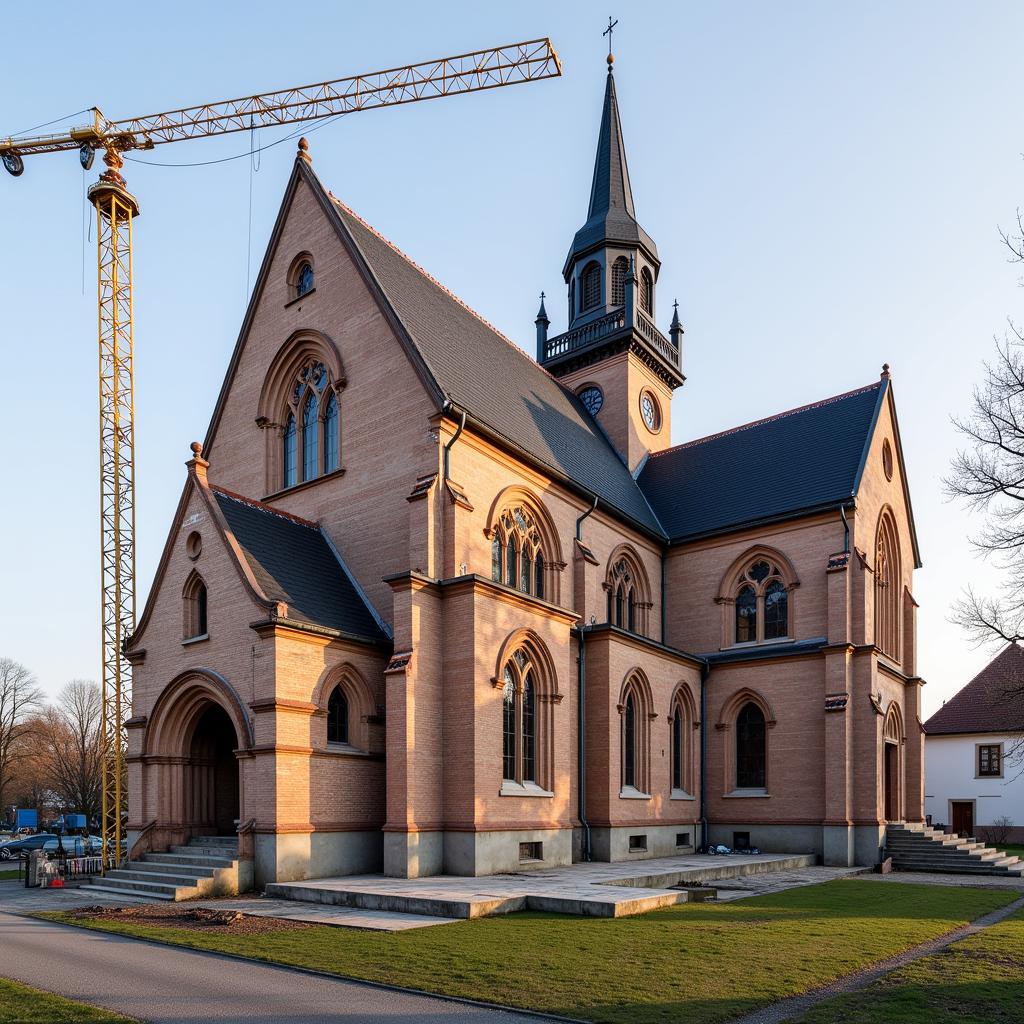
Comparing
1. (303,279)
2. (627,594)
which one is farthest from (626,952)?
(303,279)

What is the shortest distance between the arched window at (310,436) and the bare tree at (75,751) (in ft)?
140

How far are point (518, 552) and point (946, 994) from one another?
16.6 m

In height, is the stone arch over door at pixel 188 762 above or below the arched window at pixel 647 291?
below

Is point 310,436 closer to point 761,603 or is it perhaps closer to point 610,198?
point 761,603

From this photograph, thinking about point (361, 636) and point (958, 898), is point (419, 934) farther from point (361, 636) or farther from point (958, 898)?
point (958, 898)

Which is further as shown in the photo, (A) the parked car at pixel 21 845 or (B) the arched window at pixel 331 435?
(A) the parked car at pixel 21 845

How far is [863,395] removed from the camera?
33.4m

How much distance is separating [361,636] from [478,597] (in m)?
2.84

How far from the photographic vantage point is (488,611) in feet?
70.8

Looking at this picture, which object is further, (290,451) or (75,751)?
(75,751)

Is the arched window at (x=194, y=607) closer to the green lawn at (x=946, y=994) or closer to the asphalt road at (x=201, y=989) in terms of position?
the asphalt road at (x=201, y=989)

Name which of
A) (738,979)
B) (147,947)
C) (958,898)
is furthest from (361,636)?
(958,898)

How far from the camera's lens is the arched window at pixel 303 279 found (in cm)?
2733

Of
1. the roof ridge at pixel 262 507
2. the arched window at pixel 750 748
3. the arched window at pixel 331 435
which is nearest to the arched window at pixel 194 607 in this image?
the roof ridge at pixel 262 507
